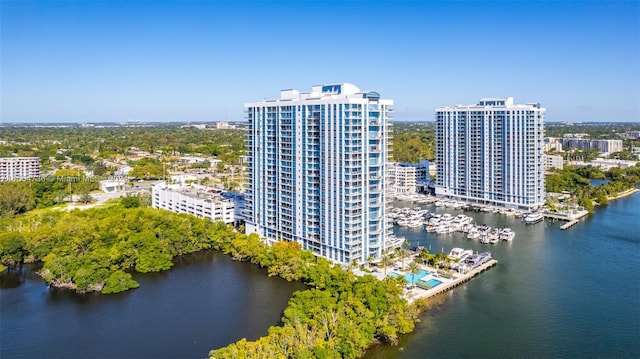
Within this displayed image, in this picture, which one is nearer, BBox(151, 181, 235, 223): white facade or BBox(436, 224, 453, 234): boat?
BBox(151, 181, 235, 223): white facade

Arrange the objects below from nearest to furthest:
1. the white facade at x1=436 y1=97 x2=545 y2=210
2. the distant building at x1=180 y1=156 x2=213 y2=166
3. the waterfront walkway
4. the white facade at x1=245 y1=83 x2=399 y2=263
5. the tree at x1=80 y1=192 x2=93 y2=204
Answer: the waterfront walkway, the white facade at x1=245 y1=83 x2=399 y2=263, the white facade at x1=436 y1=97 x2=545 y2=210, the tree at x1=80 y1=192 x2=93 y2=204, the distant building at x1=180 y1=156 x2=213 y2=166

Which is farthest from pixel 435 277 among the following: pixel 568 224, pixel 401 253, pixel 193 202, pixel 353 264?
pixel 193 202

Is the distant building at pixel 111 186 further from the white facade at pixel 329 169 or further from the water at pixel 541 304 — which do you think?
the water at pixel 541 304

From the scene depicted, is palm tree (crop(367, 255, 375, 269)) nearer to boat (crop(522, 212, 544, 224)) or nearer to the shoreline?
boat (crop(522, 212, 544, 224))

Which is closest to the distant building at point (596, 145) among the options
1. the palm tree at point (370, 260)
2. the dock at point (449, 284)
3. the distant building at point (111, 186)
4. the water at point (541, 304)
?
the water at point (541, 304)

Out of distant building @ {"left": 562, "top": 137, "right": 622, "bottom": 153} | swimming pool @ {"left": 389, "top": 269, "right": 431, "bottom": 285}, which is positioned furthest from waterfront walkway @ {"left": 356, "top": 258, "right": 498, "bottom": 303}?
distant building @ {"left": 562, "top": 137, "right": 622, "bottom": 153}

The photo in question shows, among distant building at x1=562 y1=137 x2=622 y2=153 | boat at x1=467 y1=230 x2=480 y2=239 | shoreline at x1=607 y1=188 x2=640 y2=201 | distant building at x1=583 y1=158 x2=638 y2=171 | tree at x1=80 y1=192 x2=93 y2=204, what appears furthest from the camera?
distant building at x1=562 y1=137 x2=622 y2=153

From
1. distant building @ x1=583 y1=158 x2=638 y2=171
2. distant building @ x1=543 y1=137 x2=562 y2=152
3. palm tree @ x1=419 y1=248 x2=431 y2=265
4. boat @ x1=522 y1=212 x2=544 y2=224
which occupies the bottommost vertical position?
palm tree @ x1=419 y1=248 x2=431 y2=265

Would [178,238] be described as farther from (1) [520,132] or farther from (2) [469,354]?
(1) [520,132]

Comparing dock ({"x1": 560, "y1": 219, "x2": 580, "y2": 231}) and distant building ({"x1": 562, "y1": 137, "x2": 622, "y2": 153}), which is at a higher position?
distant building ({"x1": 562, "y1": 137, "x2": 622, "y2": 153})
